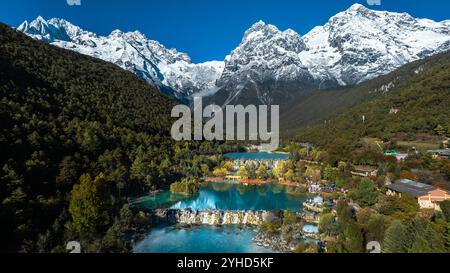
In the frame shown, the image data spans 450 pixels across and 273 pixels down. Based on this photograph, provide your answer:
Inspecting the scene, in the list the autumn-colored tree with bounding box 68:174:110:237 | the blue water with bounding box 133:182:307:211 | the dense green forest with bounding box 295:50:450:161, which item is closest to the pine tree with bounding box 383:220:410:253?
the blue water with bounding box 133:182:307:211

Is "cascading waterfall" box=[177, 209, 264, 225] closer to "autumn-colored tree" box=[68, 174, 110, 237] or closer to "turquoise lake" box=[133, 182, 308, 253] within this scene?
"turquoise lake" box=[133, 182, 308, 253]

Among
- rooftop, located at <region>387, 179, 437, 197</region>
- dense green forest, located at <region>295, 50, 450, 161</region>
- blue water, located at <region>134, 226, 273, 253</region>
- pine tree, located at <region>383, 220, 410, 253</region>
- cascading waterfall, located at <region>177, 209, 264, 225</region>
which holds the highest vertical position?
dense green forest, located at <region>295, 50, 450, 161</region>

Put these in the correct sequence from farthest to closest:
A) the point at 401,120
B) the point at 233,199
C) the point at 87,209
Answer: the point at 401,120
the point at 233,199
the point at 87,209

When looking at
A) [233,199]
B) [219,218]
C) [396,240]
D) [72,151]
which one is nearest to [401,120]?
[233,199]

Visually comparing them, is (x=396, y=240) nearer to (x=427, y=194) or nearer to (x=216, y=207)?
(x=427, y=194)

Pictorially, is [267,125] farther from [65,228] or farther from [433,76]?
[65,228]
